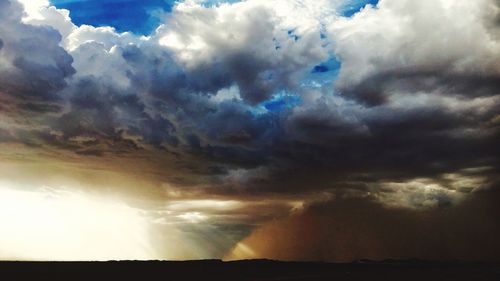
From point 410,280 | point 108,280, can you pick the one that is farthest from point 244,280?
point 410,280

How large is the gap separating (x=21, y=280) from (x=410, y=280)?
76.9m

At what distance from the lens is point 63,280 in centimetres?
8669

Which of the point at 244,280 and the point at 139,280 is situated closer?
the point at 244,280

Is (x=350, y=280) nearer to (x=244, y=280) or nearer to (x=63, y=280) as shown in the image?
(x=244, y=280)

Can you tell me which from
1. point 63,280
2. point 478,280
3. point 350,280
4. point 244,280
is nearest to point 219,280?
point 244,280

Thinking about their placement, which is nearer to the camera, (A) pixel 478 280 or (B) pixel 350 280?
(B) pixel 350 280

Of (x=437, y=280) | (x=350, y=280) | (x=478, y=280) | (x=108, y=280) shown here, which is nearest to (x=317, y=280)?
(x=350, y=280)

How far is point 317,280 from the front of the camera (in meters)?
84.8

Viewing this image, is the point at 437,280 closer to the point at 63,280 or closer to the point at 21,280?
the point at 63,280

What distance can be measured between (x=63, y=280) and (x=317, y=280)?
50447 millimetres

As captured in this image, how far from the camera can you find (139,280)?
8838 cm

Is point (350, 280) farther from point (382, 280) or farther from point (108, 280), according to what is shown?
point (108, 280)

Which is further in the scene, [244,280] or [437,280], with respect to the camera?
[437,280]

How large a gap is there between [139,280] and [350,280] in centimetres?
4233
